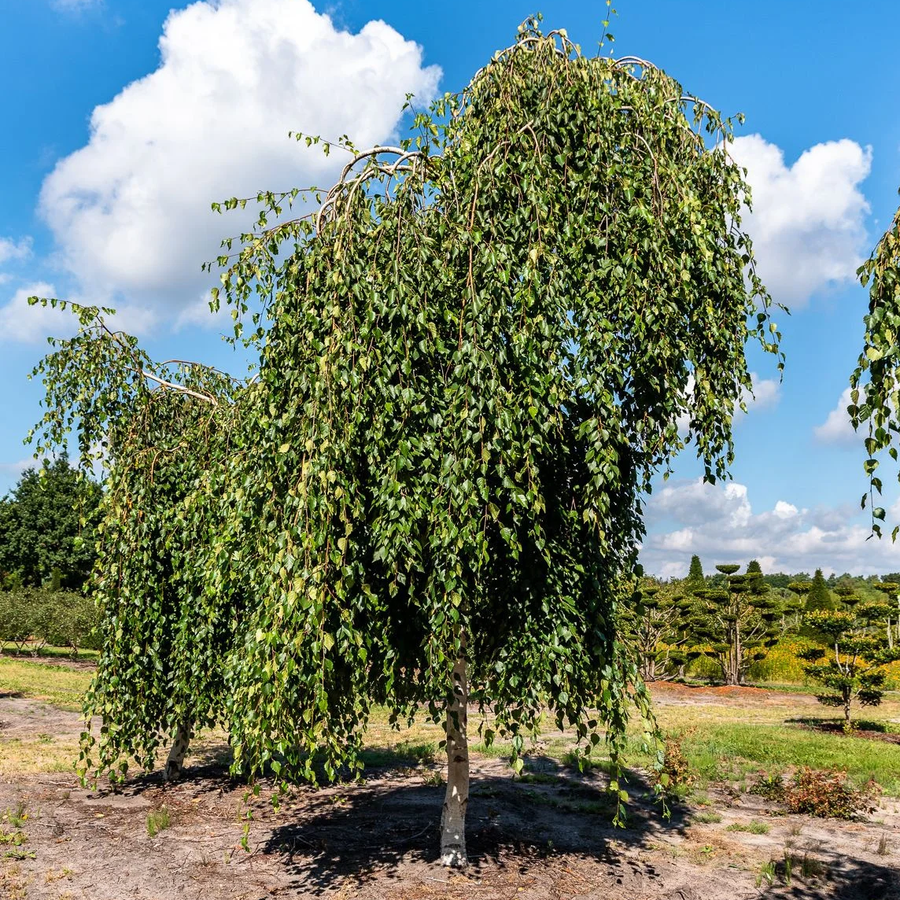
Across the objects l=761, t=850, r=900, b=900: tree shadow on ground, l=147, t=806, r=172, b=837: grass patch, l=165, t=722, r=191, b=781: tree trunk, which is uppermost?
l=165, t=722, r=191, b=781: tree trunk

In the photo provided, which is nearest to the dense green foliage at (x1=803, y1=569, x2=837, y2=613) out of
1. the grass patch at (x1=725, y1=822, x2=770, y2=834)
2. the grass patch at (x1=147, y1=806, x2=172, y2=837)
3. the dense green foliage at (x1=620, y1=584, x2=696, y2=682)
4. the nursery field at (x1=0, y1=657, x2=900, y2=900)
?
the dense green foliage at (x1=620, y1=584, x2=696, y2=682)

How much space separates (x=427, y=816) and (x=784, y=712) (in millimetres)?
11656

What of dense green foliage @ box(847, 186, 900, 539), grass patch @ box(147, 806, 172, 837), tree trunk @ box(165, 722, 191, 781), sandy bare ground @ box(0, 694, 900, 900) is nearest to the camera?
dense green foliage @ box(847, 186, 900, 539)

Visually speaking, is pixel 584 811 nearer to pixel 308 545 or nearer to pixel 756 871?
pixel 756 871

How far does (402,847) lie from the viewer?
20.0ft

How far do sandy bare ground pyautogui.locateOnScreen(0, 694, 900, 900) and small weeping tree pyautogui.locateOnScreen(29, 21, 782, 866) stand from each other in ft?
2.36

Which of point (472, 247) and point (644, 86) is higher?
point (644, 86)

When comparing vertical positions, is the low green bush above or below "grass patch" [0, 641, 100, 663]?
above

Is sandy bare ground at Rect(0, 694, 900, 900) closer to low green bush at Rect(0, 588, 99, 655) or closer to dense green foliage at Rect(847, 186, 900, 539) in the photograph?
dense green foliage at Rect(847, 186, 900, 539)

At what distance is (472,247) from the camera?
457 cm

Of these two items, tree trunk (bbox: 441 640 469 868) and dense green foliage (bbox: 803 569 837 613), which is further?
dense green foliage (bbox: 803 569 837 613)

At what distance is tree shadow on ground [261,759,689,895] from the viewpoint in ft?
18.9

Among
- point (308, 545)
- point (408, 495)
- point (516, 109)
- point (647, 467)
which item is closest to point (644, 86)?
point (516, 109)

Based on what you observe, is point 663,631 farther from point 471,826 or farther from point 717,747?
point 471,826
